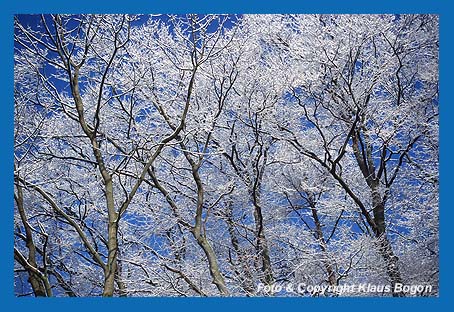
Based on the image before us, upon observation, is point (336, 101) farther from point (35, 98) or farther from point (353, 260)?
point (35, 98)

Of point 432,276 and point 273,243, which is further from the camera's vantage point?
point 273,243

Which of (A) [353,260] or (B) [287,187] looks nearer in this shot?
(A) [353,260]

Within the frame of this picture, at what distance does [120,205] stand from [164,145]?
52 centimetres

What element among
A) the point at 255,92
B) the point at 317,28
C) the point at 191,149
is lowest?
the point at 191,149

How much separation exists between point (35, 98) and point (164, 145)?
96 cm

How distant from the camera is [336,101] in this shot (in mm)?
4617

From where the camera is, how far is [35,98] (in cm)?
452

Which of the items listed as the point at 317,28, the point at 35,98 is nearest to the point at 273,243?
the point at 317,28

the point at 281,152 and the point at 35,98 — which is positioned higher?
the point at 35,98

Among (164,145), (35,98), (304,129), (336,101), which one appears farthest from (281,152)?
(35,98)

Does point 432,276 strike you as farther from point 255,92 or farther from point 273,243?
point 255,92

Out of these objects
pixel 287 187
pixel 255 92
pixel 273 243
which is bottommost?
pixel 273 243

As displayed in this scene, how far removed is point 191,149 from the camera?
4.57 m

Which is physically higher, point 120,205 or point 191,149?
point 191,149
